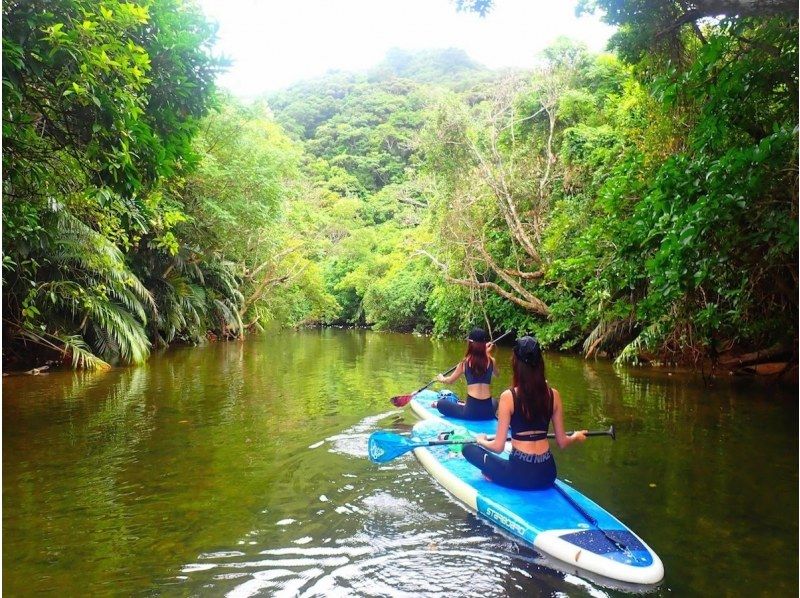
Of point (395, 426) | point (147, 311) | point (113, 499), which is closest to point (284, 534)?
point (113, 499)

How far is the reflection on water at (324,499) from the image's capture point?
3.61m

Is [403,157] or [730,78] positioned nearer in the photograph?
[730,78]

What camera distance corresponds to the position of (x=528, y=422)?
4391 mm

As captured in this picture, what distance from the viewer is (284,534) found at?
4.26 m

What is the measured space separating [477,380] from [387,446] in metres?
1.90

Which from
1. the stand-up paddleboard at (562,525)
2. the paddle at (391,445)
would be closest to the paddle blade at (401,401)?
the paddle at (391,445)

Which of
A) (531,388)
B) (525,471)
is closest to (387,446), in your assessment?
(525,471)

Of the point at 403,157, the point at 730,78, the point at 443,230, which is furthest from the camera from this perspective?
the point at 403,157

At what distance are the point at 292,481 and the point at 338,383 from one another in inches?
260

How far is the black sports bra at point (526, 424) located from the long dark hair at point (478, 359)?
243cm

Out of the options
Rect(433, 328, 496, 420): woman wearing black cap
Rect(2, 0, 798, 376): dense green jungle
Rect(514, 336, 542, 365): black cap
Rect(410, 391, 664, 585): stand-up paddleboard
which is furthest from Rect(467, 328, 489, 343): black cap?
Rect(514, 336, 542, 365): black cap

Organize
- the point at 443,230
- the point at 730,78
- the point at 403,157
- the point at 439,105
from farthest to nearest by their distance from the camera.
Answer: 1. the point at 403,157
2. the point at 443,230
3. the point at 439,105
4. the point at 730,78

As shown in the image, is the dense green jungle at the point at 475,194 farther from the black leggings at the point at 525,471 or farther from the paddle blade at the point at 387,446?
the paddle blade at the point at 387,446

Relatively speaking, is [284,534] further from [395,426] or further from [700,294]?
[700,294]
